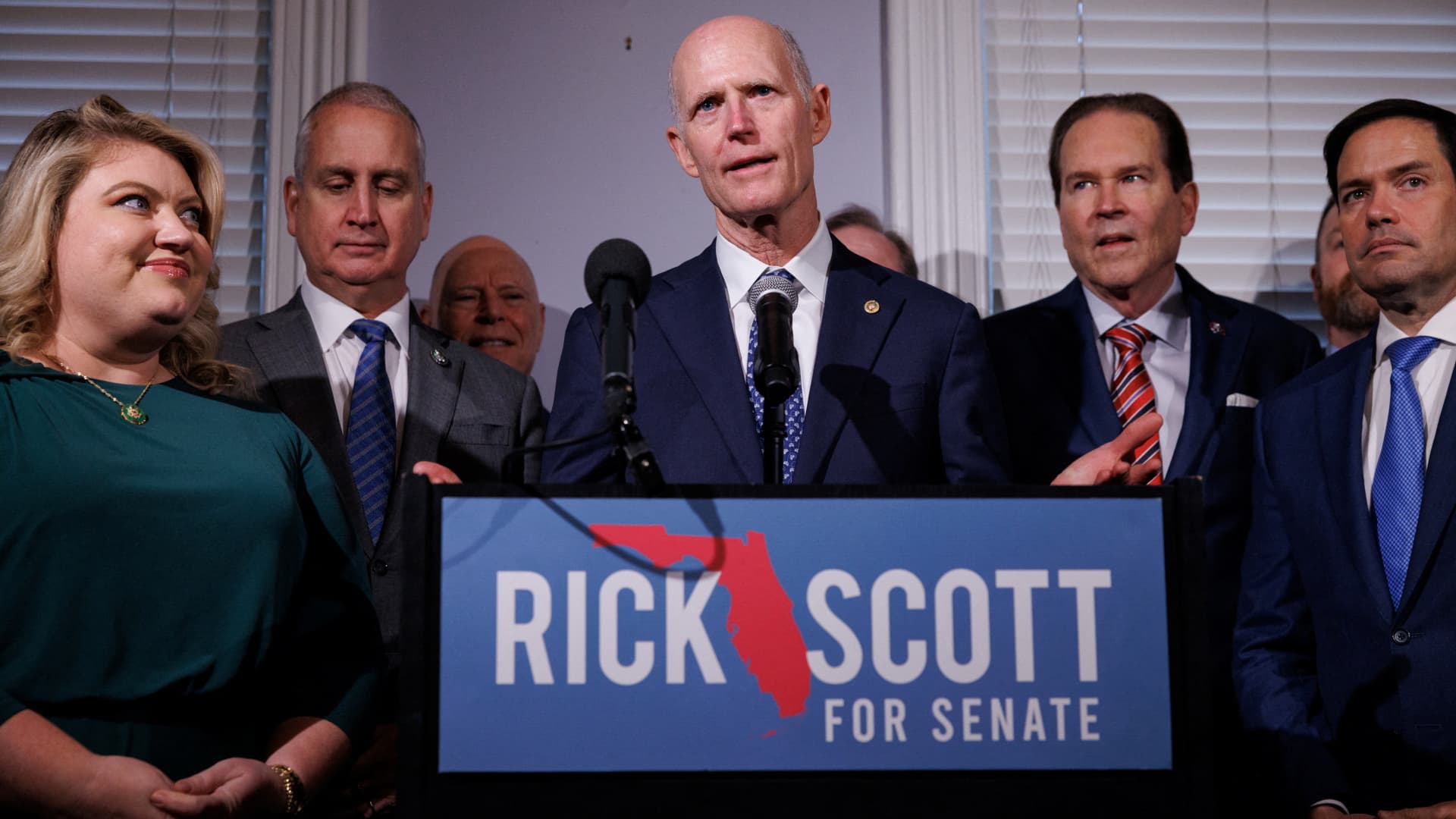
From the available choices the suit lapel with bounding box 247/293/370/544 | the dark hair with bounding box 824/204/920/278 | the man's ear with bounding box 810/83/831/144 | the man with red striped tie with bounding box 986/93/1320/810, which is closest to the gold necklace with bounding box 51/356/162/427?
the suit lapel with bounding box 247/293/370/544

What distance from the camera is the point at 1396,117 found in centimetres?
249

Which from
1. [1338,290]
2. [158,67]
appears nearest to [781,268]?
[1338,290]

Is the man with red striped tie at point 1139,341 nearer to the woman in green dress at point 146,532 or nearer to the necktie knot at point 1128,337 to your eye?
the necktie knot at point 1128,337

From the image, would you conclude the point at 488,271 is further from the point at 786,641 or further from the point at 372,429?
the point at 786,641

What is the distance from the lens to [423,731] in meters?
1.37

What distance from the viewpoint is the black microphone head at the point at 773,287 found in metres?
2.18

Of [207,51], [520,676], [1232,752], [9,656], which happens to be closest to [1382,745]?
[1232,752]

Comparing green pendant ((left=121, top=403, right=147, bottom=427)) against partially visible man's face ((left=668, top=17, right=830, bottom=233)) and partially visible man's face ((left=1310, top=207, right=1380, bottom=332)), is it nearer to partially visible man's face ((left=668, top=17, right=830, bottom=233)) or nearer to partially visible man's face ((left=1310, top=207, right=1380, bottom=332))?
partially visible man's face ((left=668, top=17, right=830, bottom=233))

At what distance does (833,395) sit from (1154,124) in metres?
1.31

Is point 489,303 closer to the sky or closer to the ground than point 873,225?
closer to the ground

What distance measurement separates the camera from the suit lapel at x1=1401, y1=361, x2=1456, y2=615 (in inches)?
83.9

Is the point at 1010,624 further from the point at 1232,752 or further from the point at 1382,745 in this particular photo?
the point at 1232,752

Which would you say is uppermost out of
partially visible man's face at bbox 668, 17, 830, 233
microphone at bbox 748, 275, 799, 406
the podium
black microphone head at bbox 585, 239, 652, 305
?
partially visible man's face at bbox 668, 17, 830, 233

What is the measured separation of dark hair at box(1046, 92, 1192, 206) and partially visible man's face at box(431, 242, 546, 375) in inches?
51.0
